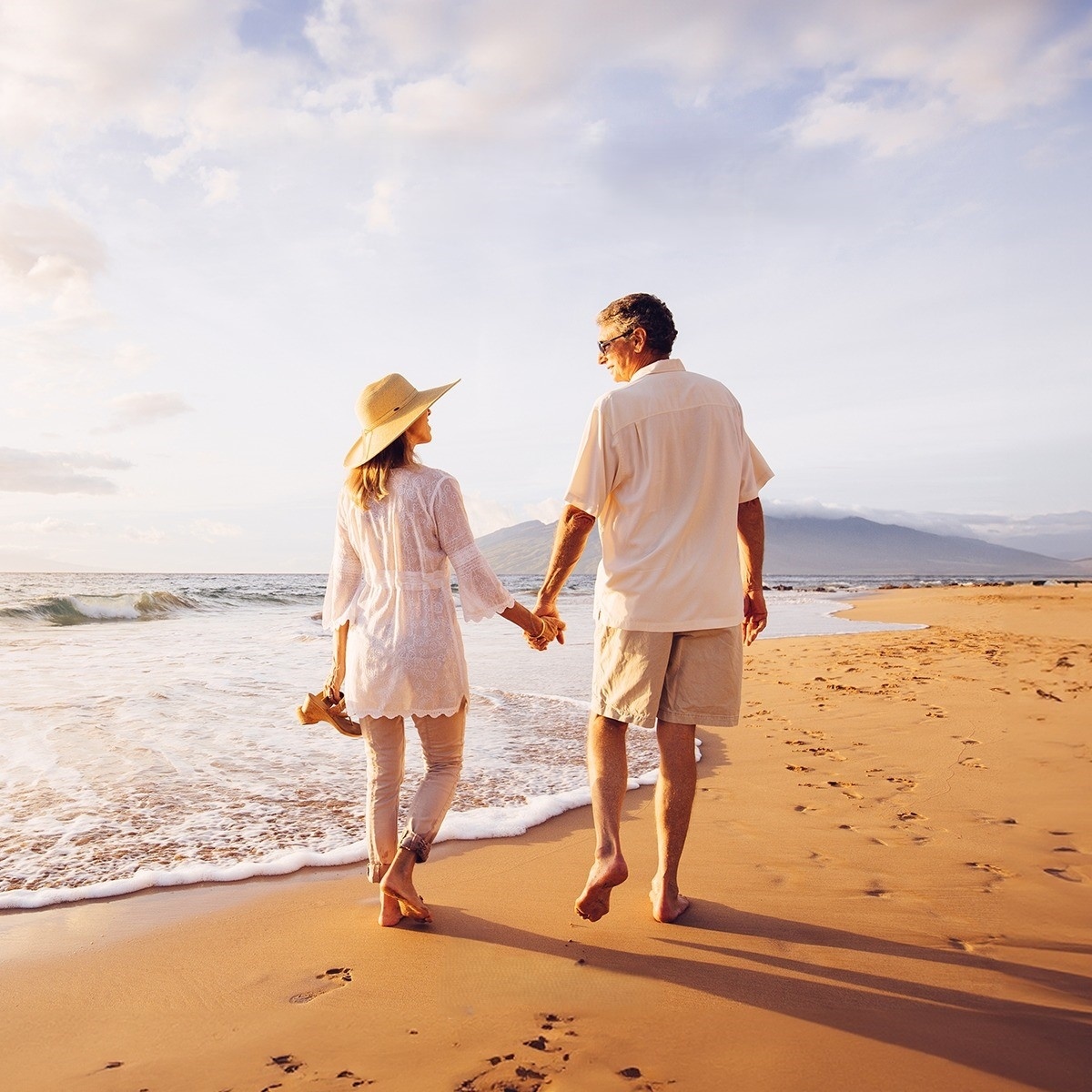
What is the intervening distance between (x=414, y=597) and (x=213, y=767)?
2.83m

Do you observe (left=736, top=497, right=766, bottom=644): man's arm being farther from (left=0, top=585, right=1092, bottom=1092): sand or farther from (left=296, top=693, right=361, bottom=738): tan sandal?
(left=296, top=693, right=361, bottom=738): tan sandal

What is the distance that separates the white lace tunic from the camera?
278cm

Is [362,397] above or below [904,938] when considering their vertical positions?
above

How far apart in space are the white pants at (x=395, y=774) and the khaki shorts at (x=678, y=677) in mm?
629

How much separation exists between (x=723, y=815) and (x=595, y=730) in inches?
51.9

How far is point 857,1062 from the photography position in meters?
1.86

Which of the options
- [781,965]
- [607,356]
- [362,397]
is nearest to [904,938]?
[781,965]

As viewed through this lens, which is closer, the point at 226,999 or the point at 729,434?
the point at 226,999

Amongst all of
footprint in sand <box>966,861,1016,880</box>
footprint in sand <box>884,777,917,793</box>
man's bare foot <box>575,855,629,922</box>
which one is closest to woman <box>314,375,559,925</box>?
man's bare foot <box>575,855,629,922</box>

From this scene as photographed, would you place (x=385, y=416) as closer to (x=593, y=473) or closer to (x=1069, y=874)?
(x=593, y=473)

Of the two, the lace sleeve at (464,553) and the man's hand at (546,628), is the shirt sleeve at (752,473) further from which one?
the lace sleeve at (464,553)

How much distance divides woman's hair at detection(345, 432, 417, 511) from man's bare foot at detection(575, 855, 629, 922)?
1496 mm

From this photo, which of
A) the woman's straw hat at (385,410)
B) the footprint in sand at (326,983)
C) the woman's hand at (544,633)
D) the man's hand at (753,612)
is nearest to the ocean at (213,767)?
the footprint in sand at (326,983)

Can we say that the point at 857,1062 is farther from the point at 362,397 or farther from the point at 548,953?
the point at 362,397
